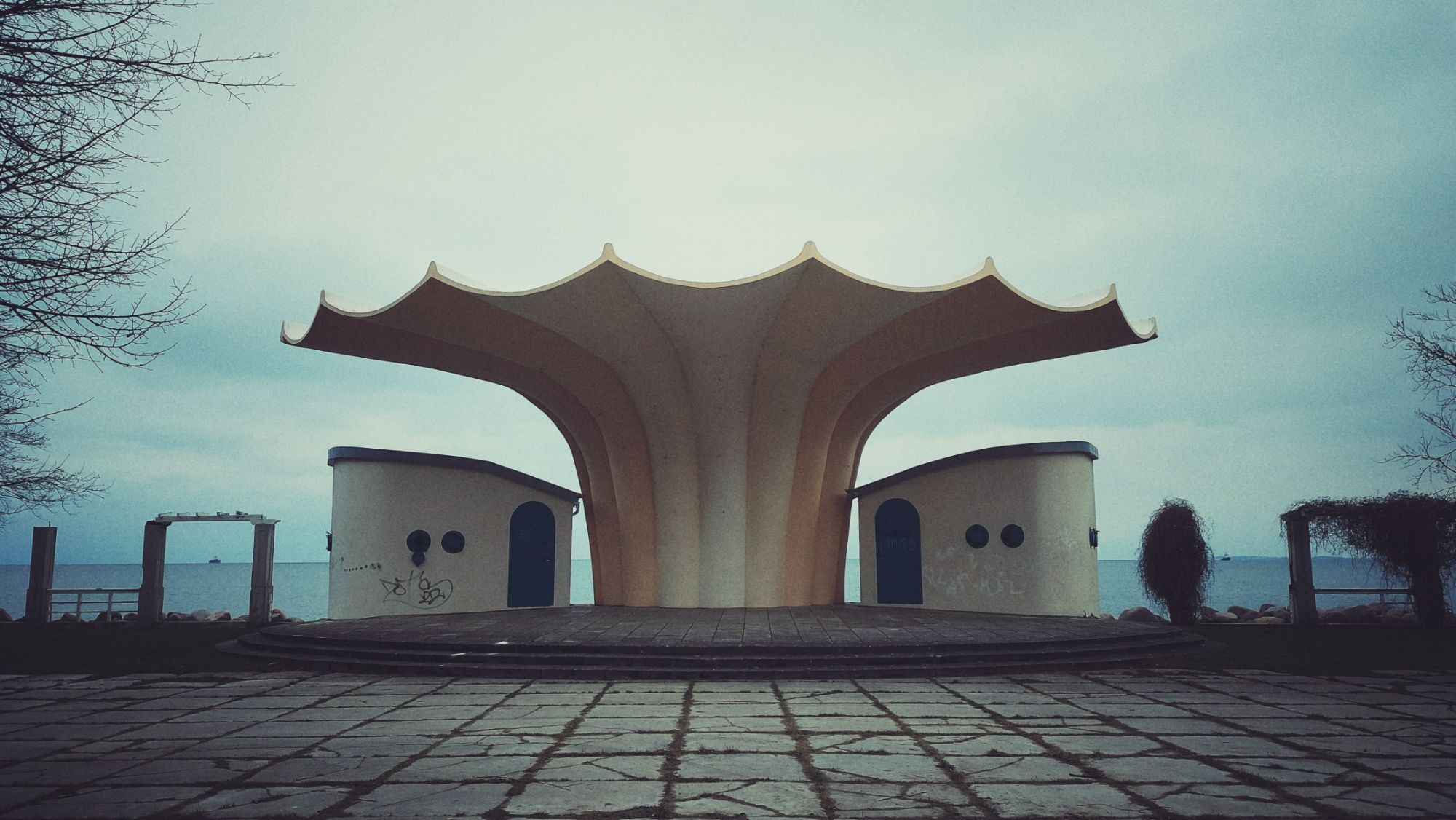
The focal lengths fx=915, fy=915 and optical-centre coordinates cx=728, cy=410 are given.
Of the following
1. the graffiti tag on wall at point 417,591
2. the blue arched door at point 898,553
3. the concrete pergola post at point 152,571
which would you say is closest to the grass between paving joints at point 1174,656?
the concrete pergola post at point 152,571

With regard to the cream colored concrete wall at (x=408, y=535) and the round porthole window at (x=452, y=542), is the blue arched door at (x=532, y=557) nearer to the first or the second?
the cream colored concrete wall at (x=408, y=535)

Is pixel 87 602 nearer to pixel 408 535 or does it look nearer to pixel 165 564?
pixel 165 564

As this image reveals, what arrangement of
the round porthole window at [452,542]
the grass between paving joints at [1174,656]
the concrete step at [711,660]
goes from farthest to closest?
the round porthole window at [452,542] < the grass between paving joints at [1174,656] < the concrete step at [711,660]

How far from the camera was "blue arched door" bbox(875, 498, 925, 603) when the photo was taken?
56.8ft

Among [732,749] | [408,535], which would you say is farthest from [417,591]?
[732,749]

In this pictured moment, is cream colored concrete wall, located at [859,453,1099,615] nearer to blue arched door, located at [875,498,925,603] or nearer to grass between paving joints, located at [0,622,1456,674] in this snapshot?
blue arched door, located at [875,498,925,603]

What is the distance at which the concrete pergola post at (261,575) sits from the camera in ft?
51.8

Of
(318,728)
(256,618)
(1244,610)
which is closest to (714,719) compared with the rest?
(318,728)

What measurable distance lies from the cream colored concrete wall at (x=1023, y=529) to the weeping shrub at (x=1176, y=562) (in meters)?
1.79

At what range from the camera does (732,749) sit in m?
6.22

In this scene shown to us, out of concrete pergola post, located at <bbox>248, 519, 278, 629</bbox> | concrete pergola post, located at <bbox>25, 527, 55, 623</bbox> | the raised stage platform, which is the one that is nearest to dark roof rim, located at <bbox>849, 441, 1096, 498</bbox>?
the raised stage platform

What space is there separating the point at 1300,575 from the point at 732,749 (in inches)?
608

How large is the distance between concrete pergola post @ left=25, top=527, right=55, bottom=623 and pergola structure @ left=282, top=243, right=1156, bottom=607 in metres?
6.81

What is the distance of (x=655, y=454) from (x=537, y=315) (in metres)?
3.76
